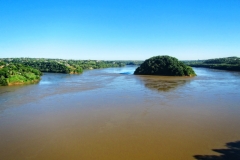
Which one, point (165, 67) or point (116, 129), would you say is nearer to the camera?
point (116, 129)

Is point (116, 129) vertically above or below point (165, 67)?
below

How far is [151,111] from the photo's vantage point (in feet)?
38.1

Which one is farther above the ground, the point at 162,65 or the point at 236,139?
the point at 162,65

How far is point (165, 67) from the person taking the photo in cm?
3641

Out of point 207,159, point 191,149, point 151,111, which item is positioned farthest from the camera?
point 151,111

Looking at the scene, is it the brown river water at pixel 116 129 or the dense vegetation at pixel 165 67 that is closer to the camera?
the brown river water at pixel 116 129

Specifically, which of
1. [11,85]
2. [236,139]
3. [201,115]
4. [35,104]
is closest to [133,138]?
[236,139]

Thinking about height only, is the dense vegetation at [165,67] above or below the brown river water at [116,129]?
above

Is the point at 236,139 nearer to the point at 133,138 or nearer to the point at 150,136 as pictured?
the point at 150,136

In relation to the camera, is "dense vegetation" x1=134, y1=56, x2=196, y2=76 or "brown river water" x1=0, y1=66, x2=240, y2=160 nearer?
"brown river water" x1=0, y1=66, x2=240, y2=160

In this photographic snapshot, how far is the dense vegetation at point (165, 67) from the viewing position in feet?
113

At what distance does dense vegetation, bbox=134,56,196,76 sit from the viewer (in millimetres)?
34500

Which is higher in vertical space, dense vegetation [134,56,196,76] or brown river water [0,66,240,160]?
dense vegetation [134,56,196,76]

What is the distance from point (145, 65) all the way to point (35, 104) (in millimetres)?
28019
